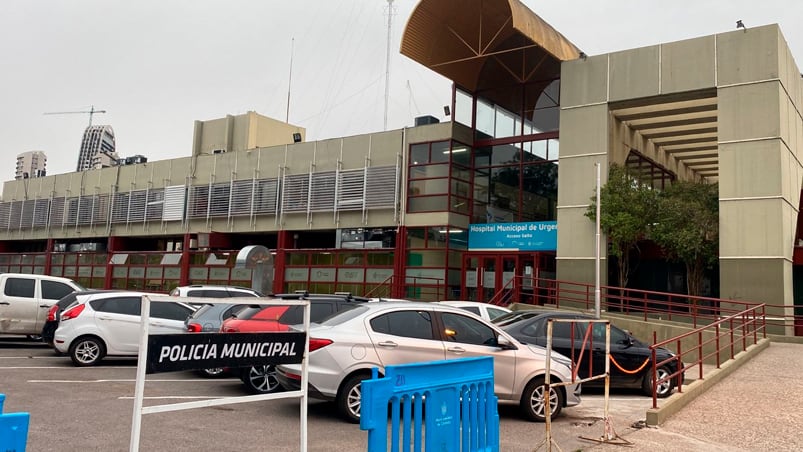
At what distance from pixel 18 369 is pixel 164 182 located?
2466cm

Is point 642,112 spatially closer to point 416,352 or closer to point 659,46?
point 659,46

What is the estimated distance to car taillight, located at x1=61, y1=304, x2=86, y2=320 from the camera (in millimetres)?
13310

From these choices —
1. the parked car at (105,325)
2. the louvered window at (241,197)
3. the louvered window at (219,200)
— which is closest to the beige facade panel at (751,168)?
the parked car at (105,325)

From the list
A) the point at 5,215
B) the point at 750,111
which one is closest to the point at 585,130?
the point at 750,111

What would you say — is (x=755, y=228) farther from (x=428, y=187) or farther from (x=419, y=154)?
(x=419, y=154)

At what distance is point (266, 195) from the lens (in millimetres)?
31391

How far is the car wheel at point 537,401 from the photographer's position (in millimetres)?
9227

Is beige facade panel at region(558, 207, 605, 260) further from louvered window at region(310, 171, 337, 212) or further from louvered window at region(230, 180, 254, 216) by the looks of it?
louvered window at region(230, 180, 254, 216)

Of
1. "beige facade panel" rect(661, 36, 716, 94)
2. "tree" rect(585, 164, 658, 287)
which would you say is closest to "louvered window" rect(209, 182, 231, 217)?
A: "tree" rect(585, 164, 658, 287)

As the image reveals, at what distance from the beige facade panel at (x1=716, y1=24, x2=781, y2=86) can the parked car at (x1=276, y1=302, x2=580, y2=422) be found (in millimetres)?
16315

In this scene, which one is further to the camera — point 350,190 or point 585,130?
point 350,190

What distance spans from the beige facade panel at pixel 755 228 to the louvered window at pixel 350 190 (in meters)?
14.2

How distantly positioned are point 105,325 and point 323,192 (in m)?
16.6

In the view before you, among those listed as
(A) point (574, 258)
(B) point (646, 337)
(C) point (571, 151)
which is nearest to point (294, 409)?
(B) point (646, 337)
